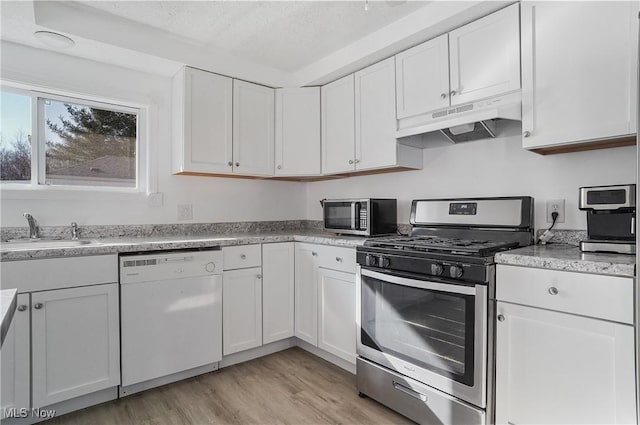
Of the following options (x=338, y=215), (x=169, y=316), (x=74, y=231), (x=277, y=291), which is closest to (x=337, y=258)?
(x=338, y=215)

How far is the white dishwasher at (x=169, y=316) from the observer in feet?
6.93

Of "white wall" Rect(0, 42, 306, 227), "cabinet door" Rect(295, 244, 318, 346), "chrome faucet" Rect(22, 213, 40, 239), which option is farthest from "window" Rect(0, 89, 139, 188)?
"cabinet door" Rect(295, 244, 318, 346)

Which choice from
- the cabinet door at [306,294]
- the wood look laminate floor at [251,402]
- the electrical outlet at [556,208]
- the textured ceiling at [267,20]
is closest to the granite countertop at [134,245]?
the cabinet door at [306,294]

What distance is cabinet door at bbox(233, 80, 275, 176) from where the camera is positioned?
291cm

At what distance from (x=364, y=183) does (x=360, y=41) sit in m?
1.12

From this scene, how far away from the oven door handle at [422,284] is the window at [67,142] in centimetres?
200

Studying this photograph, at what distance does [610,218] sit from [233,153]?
2444mm

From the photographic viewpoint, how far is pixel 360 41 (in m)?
2.56

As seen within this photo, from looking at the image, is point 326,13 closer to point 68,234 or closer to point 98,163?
point 98,163

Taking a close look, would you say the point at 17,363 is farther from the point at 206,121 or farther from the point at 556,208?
the point at 556,208

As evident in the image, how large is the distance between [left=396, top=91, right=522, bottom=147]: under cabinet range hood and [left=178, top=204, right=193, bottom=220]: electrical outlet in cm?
178

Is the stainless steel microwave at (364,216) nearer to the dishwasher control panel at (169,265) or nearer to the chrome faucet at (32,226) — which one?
the dishwasher control panel at (169,265)

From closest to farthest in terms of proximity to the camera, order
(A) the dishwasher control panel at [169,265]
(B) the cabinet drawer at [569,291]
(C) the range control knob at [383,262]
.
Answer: (B) the cabinet drawer at [569,291] < (C) the range control knob at [383,262] < (A) the dishwasher control panel at [169,265]

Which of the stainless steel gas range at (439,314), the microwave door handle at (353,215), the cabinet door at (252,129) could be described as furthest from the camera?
the cabinet door at (252,129)
